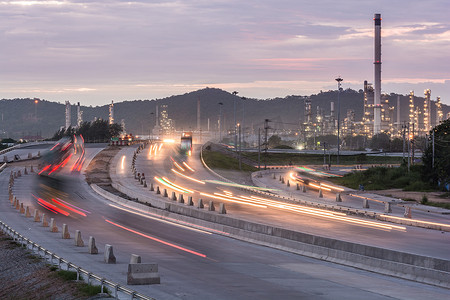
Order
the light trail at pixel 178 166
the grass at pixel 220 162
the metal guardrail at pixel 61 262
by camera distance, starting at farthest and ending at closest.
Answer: the grass at pixel 220 162 → the light trail at pixel 178 166 → the metal guardrail at pixel 61 262

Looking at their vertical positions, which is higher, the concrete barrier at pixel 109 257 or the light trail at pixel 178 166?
the concrete barrier at pixel 109 257

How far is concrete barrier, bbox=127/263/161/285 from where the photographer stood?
2230 cm

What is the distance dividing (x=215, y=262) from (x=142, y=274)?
6.55 meters

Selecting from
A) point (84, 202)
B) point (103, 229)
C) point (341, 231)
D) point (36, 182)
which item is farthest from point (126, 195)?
point (341, 231)

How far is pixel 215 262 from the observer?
2859 cm

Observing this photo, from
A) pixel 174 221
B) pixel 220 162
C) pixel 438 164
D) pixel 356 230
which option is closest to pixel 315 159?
pixel 220 162

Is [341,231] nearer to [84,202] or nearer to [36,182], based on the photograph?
[84,202]

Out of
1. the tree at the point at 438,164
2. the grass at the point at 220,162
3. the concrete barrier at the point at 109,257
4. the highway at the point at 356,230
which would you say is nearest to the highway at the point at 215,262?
the highway at the point at 356,230

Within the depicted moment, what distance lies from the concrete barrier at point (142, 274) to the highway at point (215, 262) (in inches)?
15.3

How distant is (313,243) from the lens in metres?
31.8

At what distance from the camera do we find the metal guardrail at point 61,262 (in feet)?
62.9

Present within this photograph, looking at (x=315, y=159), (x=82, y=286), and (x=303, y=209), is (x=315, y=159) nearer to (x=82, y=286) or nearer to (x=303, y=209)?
(x=303, y=209)

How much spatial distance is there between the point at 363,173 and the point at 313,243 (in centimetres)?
7100

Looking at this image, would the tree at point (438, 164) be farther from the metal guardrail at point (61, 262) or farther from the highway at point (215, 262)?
the metal guardrail at point (61, 262)
